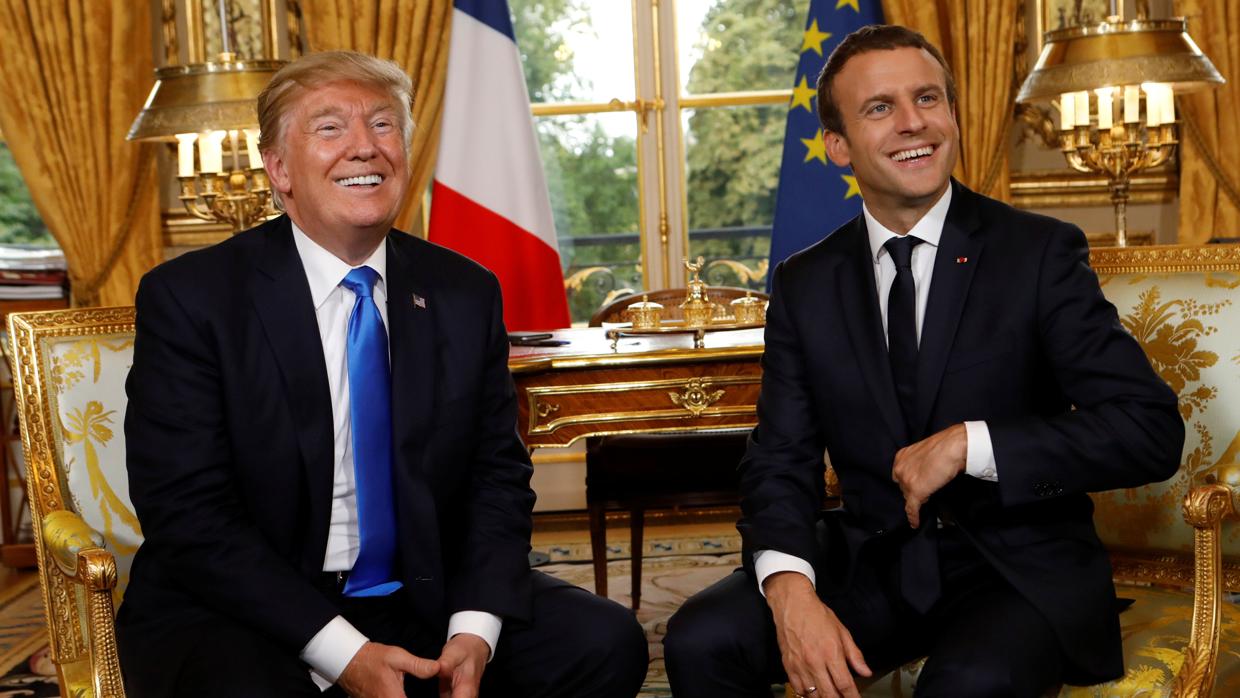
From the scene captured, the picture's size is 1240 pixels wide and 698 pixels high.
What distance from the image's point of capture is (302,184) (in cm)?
226

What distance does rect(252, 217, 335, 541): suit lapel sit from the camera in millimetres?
2176

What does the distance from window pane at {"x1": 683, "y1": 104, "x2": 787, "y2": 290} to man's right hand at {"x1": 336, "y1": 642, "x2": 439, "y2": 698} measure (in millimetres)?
4070

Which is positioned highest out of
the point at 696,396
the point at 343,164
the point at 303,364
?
the point at 343,164

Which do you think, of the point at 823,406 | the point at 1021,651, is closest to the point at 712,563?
the point at 823,406

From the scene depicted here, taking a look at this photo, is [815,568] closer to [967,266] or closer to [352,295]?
[967,266]

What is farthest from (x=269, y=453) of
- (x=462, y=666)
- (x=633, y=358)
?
(x=633, y=358)

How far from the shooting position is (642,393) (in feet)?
11.0

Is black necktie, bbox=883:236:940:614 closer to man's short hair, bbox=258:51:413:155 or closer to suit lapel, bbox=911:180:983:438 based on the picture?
suit lapel, bbox=911:180:983:438

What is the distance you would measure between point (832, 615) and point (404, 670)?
669mm

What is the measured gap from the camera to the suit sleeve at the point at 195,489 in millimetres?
2070

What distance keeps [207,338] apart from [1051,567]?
1.42 metres

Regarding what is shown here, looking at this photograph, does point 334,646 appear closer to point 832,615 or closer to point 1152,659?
point 832,615

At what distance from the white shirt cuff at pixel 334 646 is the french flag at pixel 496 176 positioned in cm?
322

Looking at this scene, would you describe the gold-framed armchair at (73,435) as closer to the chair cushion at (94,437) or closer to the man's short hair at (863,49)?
the chair cushion at (94,437)
